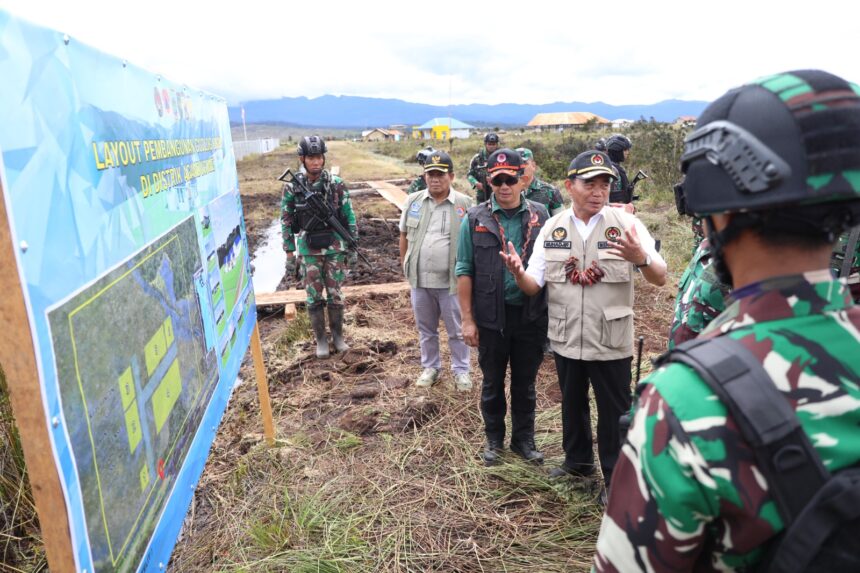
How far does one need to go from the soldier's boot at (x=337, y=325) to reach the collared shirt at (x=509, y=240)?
242 cm

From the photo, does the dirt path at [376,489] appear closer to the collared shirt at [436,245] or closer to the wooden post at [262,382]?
the wooden post at [262,382]

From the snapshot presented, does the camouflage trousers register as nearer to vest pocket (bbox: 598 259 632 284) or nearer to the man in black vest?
the man in black vest

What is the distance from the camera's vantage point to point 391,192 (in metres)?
18.3

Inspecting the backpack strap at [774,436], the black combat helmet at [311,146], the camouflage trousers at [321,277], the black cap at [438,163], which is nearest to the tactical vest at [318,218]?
the camouflage trousers at [321,277]

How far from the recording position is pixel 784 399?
831 mm

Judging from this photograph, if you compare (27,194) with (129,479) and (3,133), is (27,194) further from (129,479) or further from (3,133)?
(129,479)

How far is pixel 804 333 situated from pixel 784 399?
12 centimetres

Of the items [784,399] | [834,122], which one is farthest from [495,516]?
[834,122]

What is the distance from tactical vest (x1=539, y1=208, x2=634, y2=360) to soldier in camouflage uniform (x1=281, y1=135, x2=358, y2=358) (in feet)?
9.62

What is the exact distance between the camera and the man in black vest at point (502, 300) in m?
3.24

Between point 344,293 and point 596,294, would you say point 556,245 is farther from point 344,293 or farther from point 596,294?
point 344,293

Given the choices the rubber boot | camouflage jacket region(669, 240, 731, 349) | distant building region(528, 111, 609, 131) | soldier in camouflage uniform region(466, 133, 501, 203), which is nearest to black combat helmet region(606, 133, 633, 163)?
soldier in camouflage uniform region(466, 133, 501, 203)

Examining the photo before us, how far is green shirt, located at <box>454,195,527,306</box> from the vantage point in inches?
128

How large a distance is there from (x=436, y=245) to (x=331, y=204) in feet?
4.50
